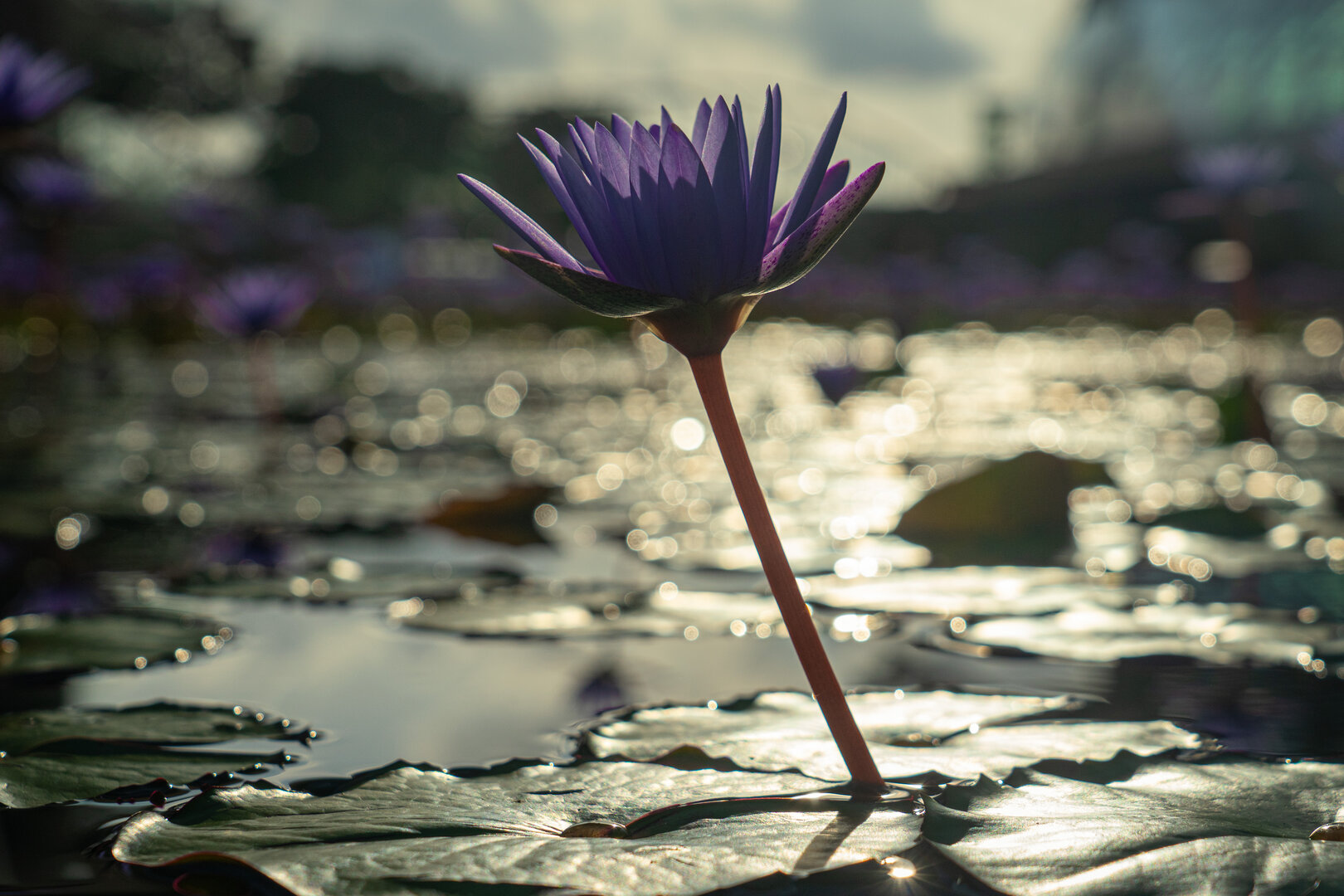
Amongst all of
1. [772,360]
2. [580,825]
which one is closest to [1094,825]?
[580,825]

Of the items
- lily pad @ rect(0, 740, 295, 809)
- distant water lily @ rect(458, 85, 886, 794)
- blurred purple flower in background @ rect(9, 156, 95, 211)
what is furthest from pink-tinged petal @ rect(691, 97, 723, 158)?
blurred purple flower in background @ rect(9, 156, 95, 211)

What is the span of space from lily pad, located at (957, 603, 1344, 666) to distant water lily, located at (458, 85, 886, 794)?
48 centimetres

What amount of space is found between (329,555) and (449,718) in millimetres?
741

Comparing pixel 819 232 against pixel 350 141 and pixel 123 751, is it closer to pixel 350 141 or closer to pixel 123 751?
pixel 123 751

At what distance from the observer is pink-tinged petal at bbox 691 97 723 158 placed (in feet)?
1.76

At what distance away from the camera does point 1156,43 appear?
71.4 ft

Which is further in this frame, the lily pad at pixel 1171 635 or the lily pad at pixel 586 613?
the lily pad at pixel 586 613

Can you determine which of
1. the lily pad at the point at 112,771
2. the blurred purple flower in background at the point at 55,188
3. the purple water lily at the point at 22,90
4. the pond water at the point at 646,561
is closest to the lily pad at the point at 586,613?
the pond water at the point at 646,561

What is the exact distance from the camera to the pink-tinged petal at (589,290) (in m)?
0.49

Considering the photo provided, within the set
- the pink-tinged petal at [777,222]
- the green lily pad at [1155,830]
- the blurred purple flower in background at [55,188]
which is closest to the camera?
the green lily pad at [1155,830]

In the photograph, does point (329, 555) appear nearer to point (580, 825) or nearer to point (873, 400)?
point (580, 825)

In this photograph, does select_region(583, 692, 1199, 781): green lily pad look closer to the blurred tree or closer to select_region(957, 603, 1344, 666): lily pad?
select_region(957, 603, 1344, 666): lily pad

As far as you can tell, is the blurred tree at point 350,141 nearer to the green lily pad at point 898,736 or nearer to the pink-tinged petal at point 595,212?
the green lily pad at point 898,736

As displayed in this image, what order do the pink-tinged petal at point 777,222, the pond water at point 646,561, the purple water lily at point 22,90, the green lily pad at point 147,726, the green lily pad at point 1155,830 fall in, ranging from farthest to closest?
the purple water lily at point 22,90
the pond water at point 646,561
the green lily pad at point 147,726
the pink-tinged petal at point 777,222
the green lily pad at point 1155,830
